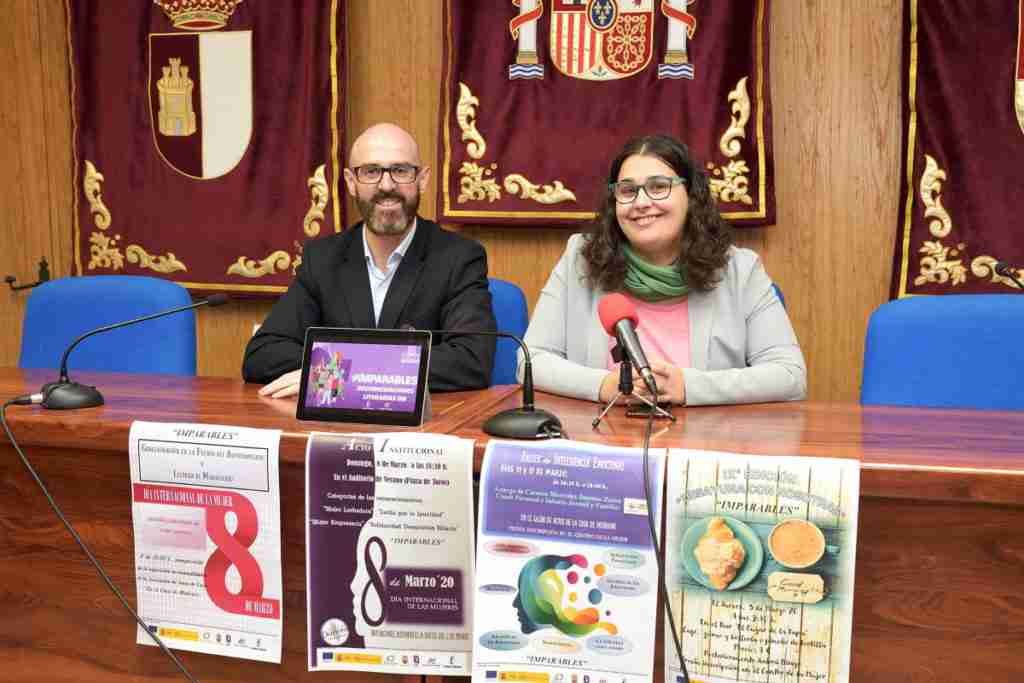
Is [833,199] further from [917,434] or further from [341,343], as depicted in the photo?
[341,343]

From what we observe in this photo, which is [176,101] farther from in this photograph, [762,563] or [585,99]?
[762,563]

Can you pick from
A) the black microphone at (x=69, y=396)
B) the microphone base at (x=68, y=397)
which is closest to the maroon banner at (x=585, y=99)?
the black microphone at (x=69, y=396)

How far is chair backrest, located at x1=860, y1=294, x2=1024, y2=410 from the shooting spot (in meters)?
1.79

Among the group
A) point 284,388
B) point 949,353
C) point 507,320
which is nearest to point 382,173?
point 507,320

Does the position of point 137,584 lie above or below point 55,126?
below

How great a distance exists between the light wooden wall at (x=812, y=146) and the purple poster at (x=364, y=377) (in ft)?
5.78

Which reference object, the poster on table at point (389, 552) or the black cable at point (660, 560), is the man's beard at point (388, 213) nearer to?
the poster on table at point (389, 552)

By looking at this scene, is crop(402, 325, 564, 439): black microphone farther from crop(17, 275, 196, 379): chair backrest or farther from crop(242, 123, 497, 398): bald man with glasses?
crop(17, 275, 196, 379): chair backrest

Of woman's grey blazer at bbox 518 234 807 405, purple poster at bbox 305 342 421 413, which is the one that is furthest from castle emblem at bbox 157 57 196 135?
purple poster at bbox 305 342 421 413

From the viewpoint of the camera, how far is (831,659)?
43.1 inches

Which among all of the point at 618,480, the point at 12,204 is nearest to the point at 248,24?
the point at 12,204

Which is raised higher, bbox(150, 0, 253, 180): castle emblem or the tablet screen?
bbox(150, 0, 253, 180): castle emblem

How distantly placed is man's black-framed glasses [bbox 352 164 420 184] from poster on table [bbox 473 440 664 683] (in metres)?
1.38

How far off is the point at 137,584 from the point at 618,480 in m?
0.76
